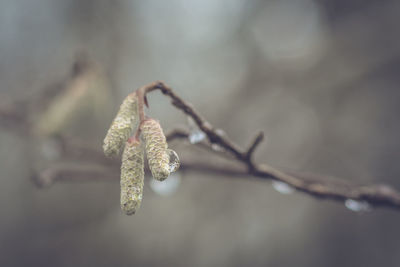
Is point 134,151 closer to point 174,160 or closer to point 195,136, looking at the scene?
point 174,160

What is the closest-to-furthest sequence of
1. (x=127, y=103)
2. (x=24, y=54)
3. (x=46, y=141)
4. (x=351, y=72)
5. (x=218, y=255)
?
(x=127, y=103) < (x=46, y=141) < (x=351, y=72) < (x=218, y=255) < (x=24, y=54)

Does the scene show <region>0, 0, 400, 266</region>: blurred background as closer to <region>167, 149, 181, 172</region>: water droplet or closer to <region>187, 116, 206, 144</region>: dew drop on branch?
<region>187, 116, 206, 144</region>: dew drop on branch

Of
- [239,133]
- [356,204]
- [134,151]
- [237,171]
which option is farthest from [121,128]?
[239,133]

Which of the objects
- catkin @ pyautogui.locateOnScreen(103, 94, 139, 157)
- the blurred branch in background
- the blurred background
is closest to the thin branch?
the blurred branch in background

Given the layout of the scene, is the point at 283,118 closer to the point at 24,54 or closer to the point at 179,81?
the point at 179,81

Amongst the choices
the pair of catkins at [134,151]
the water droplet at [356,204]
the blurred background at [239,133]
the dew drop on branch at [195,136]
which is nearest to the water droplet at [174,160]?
the pair of catkins at [134,151]

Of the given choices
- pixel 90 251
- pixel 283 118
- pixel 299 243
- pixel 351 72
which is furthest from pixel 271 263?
pixel 351 72

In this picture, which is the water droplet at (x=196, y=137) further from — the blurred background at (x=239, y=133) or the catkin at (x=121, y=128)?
the blurred background at (x=239, y=133)
